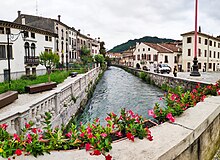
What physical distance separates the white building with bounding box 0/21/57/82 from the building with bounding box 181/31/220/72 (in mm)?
26216

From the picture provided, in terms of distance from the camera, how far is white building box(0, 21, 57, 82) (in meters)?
22.0

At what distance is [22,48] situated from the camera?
25703 millimetres

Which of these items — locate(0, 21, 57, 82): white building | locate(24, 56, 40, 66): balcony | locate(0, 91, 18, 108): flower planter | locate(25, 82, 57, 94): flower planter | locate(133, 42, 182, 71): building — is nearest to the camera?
locate(0, 91, 18, 108): flower planter

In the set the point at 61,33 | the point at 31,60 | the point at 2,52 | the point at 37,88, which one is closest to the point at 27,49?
the point at 31,60

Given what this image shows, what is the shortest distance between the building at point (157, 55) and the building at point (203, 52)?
4576 mm

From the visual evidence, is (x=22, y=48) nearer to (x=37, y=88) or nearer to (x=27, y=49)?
(x=27, y=49)

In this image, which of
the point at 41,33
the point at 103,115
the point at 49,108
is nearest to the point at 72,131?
the point at 49,108

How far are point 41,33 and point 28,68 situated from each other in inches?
263

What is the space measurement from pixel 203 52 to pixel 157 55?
9.59 metres

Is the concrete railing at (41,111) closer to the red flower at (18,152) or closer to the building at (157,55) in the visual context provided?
the red flower at (18,152)

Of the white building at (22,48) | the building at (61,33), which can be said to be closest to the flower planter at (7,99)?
the white building at (22,48)

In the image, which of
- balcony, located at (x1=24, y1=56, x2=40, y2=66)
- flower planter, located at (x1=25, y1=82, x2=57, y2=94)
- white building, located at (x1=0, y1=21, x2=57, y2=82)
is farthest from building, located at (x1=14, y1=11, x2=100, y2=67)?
flower planter, located at (x1=25, y1=82, x2=57, y2=94)

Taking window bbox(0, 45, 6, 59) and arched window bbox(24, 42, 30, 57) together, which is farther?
arched window bbox(24, 42, 30, 57)

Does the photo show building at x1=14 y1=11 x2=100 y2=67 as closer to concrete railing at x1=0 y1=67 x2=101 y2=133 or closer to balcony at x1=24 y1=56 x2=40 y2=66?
balcony at x1=24 y1=56 x2=40 y2=66
